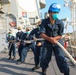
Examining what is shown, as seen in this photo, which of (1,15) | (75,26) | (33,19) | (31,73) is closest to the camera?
(31,73)

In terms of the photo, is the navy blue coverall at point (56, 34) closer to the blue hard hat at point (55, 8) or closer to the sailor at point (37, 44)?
the blue hard hat at point (55, 8)

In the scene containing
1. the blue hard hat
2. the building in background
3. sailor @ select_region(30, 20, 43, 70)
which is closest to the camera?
the blue hard hat

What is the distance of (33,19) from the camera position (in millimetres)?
19562

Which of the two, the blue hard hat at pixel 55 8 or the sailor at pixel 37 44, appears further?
the sailor at pixel 37 44

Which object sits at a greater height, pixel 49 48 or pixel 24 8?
pixel 24 8

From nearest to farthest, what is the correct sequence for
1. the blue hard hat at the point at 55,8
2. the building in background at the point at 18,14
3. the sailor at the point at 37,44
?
the blue hard hat at the point at 55,8 → the sailor at the point at 37,44 → the building in background at the point at 18,14

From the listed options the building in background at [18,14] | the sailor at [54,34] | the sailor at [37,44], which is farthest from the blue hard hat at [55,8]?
the building in background at [18,14]

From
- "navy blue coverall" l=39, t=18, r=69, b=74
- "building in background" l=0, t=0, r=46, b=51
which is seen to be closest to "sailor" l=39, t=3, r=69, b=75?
"navy blue coverall" l=39, t=18, r=69, b=74

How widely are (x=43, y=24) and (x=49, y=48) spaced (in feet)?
1.91

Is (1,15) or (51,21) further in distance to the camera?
(1,15)

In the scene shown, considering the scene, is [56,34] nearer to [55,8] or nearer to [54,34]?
[54,34]

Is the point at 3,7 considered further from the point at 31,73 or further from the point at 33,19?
the point at 31,73

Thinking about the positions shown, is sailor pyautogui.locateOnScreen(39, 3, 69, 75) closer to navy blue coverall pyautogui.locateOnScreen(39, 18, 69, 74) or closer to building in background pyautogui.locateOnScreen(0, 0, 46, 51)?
navy blue coverall pyautogui.locateOnScreen(39, 18, 69, 74)

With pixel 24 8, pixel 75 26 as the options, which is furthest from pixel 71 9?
pixel 24 8
